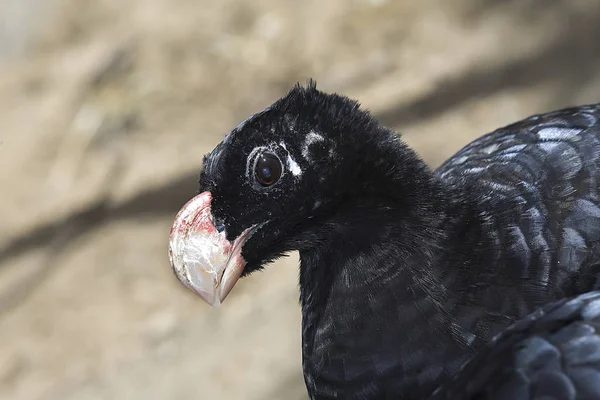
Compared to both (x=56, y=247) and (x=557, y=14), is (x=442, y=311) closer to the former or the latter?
(x=56, y=247)

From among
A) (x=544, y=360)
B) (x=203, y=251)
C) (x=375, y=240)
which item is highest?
(x=203, y=251)

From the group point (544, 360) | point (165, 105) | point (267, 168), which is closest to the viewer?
point (544, 360)

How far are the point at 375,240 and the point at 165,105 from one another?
7.81 feet

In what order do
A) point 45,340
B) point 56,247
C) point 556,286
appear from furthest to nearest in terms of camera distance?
1. point 56,247
2. point 45,340
3. point 556,286

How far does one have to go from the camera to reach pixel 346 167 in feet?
5.53

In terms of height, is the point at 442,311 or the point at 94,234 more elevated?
the point at 94,234

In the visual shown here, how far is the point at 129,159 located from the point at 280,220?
Result: 223 cm

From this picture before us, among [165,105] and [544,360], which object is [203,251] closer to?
[544,360]

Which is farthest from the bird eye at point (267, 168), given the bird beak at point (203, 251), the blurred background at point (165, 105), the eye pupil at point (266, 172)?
the blurred background at point (165, 105)

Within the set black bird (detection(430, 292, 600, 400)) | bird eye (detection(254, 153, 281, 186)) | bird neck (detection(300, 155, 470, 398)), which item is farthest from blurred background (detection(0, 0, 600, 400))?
black bird (detection(430, 292, 600, 400))

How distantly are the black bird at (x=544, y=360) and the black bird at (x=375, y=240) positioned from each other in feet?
0.50

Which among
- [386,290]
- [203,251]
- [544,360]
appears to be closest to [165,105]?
[203,251]

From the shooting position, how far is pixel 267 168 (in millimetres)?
1651

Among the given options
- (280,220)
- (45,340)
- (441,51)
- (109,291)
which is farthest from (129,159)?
(280,220)
